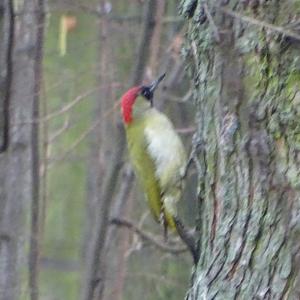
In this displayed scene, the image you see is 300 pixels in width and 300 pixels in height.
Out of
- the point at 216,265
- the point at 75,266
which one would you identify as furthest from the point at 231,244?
the point at 75,266

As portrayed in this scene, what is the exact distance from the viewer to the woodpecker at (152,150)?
16.9 ft

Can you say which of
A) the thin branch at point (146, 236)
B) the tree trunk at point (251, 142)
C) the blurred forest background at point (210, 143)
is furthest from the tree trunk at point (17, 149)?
the tree trunk at point (251, 142)

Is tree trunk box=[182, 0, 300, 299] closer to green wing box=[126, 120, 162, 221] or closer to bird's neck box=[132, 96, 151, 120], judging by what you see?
green wing box=[126, 120, 162, 221]

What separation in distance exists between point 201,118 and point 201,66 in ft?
0.64

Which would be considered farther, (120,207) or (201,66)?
(120,207)

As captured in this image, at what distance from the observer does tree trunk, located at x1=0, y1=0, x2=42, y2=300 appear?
4883 millimetres

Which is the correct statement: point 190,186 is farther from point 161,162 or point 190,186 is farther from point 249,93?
point 249,93

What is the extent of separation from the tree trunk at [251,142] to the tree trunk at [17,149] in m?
1.02

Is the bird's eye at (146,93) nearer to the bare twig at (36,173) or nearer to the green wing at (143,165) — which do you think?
the green wing at (143,165)

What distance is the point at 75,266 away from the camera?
34.0 ft

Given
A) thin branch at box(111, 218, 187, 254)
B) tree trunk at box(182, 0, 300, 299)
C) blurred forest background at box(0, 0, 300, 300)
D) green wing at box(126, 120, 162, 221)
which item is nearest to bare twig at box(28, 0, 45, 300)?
blurred forest background at box(0, 0, 300, 300)

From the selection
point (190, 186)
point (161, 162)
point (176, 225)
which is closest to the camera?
point (176, 225)

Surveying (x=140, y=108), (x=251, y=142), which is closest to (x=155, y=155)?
(x=140, y=108)

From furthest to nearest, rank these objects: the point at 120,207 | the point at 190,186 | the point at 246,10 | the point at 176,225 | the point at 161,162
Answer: the point at 190,186 → the point at 120,207 → the point at 161,162 → the point at 176,225 → the point at 246,10
